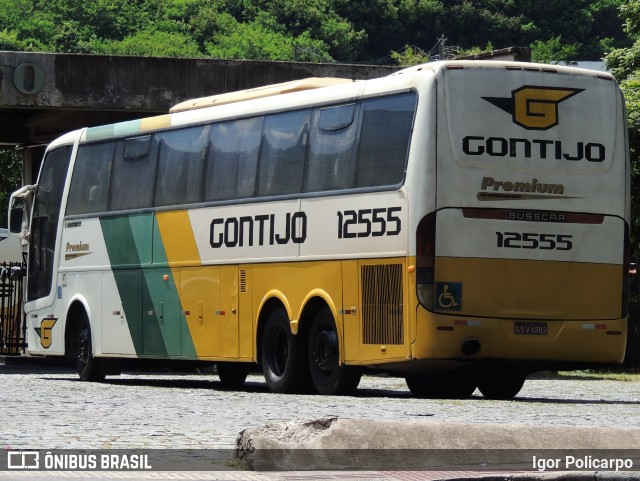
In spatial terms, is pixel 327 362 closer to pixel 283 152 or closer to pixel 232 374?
pixel 283 152

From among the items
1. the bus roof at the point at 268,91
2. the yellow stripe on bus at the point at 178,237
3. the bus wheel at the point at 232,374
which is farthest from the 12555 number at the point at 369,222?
the bus wheel at the point at 232,374

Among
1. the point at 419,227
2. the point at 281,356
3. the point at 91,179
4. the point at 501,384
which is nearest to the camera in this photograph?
the point at 419,227

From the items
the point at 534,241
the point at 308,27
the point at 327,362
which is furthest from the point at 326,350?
the point at 308,27

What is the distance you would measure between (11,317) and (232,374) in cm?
1121

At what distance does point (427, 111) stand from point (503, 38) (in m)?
125

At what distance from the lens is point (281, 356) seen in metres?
19.8

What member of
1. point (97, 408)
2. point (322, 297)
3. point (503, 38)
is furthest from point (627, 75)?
point (503, 38)

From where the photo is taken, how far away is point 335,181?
18672 millimetres

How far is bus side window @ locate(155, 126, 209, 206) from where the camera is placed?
840 inches

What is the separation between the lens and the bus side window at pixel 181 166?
70.0 ft

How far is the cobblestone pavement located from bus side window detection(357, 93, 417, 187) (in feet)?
7.74

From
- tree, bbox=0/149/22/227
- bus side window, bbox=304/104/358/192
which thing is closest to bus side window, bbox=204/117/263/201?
bus side window, bbox=304/104/358/192

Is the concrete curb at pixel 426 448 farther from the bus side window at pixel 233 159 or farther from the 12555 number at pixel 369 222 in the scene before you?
the bus side window at pixel 233 159

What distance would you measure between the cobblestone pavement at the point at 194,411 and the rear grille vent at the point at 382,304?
27.2 inches
